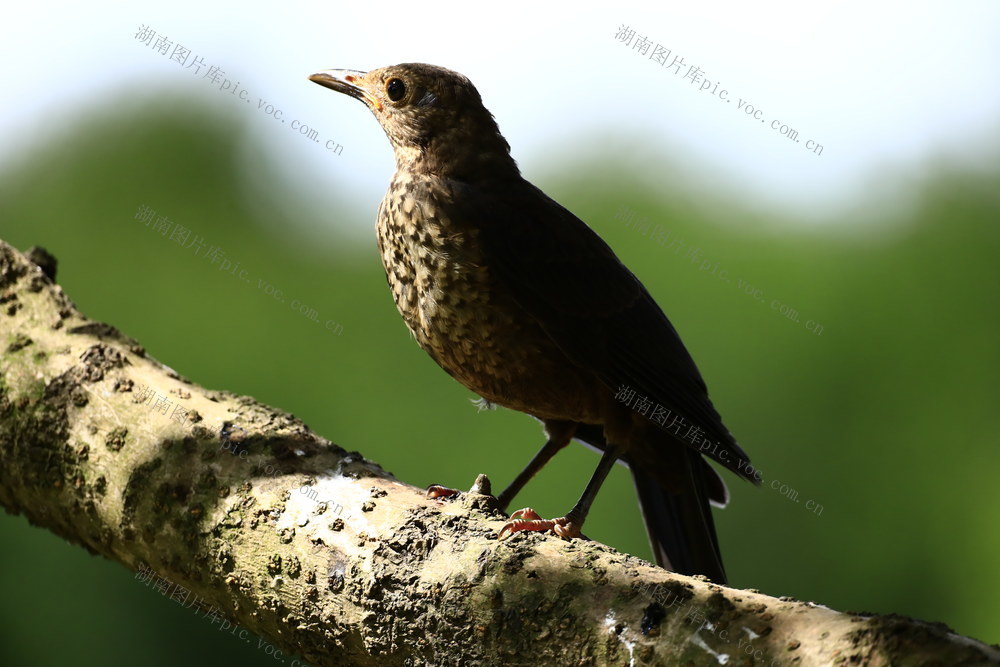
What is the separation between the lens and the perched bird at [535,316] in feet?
11.6

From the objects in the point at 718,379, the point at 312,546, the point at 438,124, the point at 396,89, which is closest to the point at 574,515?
the point at 312,546

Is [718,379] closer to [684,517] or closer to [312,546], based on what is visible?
[684,517]

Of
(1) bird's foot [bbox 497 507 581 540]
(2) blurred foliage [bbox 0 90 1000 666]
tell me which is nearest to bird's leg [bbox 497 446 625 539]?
(1) bird's foot [bbox 497 507 581 540]

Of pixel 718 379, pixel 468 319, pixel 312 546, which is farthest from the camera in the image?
pixel 718 379

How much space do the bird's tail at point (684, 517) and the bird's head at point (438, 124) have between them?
57.1 inches

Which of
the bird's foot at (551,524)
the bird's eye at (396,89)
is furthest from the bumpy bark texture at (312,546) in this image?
the bird's eye at (396,89)

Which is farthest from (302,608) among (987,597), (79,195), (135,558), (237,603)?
(79,195)

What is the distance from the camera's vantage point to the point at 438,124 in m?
4.02

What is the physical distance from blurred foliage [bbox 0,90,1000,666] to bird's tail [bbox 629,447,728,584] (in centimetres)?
325

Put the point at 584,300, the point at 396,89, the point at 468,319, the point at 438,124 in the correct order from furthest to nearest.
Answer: the point at 396,89 < the point at 438,124 < the point at 584,300 < the point at 468,319

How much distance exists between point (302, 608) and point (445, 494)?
30.7 inches

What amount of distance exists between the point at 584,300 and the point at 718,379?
5471 millimetres

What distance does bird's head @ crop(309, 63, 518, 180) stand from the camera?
155 inches

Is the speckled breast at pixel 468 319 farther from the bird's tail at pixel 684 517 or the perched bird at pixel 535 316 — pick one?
the bird's tail at pixel 684 517
